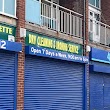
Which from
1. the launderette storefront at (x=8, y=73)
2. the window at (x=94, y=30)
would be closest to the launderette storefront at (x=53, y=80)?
the launderette storefront at (x=8, y=73)

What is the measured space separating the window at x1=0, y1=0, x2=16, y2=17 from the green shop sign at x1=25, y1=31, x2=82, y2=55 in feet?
3.36

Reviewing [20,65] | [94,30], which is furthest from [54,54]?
[94,30]

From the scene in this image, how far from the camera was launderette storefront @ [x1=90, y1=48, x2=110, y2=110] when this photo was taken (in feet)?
61.4

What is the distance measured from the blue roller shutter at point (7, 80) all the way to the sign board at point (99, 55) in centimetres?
621

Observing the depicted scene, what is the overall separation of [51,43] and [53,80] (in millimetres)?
1521

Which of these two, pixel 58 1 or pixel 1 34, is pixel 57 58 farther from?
pixel 58 1

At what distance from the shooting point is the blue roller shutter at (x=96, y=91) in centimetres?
1870

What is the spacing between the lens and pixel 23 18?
45.8 ft

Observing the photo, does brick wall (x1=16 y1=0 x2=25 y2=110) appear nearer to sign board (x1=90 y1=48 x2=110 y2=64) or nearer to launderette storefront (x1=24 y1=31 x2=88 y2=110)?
launderette storefront (x1=24 y1=31 x2=88 y2=110)

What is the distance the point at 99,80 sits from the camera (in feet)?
64.5

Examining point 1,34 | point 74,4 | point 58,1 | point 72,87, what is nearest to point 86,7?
point 74,4

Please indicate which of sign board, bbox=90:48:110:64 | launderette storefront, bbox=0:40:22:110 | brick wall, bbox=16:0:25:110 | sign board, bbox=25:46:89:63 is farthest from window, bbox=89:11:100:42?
launderette storefront, bbox=0:40:22:110

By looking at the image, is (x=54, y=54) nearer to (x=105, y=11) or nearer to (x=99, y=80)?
(x=99, y=80)

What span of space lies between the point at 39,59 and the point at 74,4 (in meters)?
5.29
